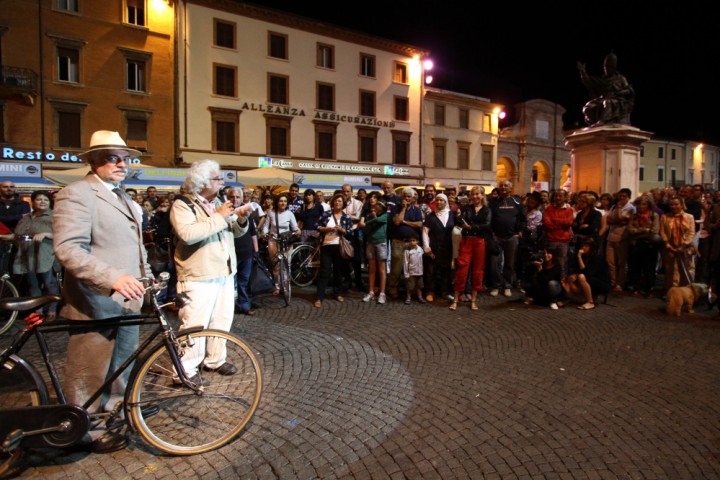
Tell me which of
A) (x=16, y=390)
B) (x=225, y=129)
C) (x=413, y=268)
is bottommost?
(x=16, y=390)

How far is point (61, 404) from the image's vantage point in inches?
109

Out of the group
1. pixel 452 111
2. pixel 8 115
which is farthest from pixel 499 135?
pixel 8 115

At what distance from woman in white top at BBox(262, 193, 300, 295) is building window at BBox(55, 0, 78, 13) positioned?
72.5 ft

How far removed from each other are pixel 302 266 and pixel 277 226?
39.9 inches

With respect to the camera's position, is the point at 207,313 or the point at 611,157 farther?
the point at 611,157

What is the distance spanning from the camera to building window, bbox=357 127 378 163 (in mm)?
32500

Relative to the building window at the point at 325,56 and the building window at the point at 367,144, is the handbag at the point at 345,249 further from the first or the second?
the building window at the point at 325,56

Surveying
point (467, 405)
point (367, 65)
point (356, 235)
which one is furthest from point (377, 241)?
Answer: point (367, 65)

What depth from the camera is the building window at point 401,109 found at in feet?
112

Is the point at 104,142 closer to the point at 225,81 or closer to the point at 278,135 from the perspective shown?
the point at 225,81

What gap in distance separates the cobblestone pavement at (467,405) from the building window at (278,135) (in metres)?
24.1

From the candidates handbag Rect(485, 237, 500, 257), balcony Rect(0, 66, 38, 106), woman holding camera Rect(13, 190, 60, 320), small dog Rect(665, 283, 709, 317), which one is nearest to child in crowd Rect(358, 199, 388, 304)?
handbag Rect(485, 237, 500, 257)

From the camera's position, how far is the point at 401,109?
34.4 m

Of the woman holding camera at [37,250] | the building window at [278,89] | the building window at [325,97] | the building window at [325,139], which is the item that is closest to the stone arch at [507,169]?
the building window at [325,139]
